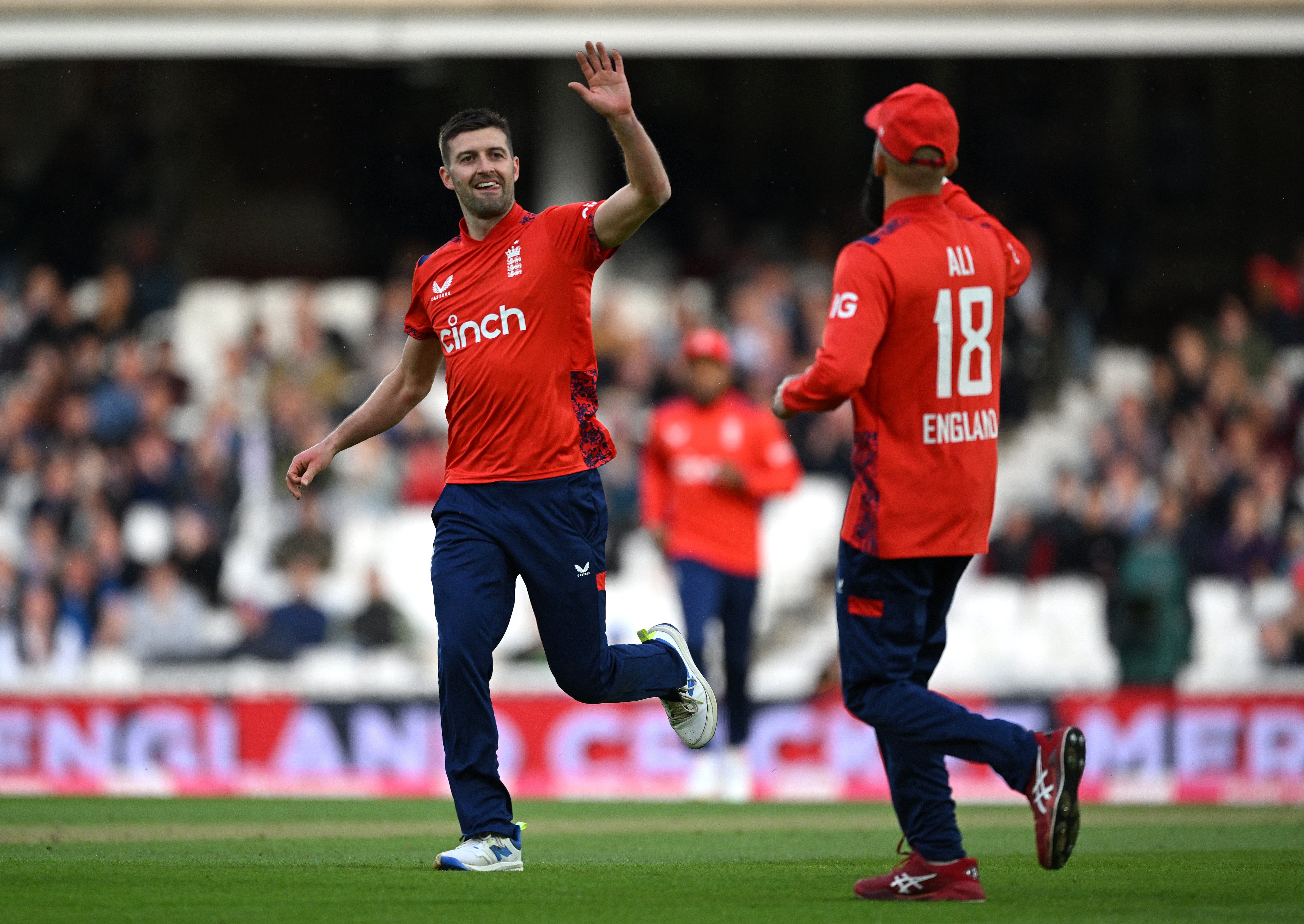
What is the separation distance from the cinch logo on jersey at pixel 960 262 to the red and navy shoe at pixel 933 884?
1752 millimetres

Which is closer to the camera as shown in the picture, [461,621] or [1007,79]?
[461,621]

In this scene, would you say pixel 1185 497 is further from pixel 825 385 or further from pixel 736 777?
pixel 825 385

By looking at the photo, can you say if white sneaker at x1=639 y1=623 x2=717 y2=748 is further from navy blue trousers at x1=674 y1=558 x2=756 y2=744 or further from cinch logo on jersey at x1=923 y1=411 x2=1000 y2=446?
navy blue trousers at x1=674 y1=558 x2=756 y2=744

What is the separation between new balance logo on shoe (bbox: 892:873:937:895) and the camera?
203 inches

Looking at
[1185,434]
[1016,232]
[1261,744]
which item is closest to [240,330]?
[1016,232]

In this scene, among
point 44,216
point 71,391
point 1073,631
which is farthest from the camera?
Result: point 44,216

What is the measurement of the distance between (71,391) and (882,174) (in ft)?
37.0

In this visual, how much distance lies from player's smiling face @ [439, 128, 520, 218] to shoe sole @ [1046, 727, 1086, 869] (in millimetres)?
2626

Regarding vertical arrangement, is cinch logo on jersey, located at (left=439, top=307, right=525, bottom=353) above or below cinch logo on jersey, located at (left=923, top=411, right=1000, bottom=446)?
above

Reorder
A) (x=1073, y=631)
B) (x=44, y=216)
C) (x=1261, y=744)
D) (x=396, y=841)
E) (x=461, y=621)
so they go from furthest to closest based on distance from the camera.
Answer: (x=44, y=216), (x=1073, y=631), (x=1261, y=744), (x=396, y=841), (x=461, y=621)

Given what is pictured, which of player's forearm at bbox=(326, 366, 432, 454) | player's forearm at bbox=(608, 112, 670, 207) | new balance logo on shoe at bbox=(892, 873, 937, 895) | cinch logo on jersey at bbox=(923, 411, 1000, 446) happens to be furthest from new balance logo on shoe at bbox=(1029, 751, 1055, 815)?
player's forearm at bbox=(326, 366, 432, 454)

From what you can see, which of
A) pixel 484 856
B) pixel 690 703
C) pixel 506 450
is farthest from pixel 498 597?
pixel 690 703

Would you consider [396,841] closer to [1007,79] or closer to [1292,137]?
[1007,79]

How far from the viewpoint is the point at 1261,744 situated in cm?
1162
